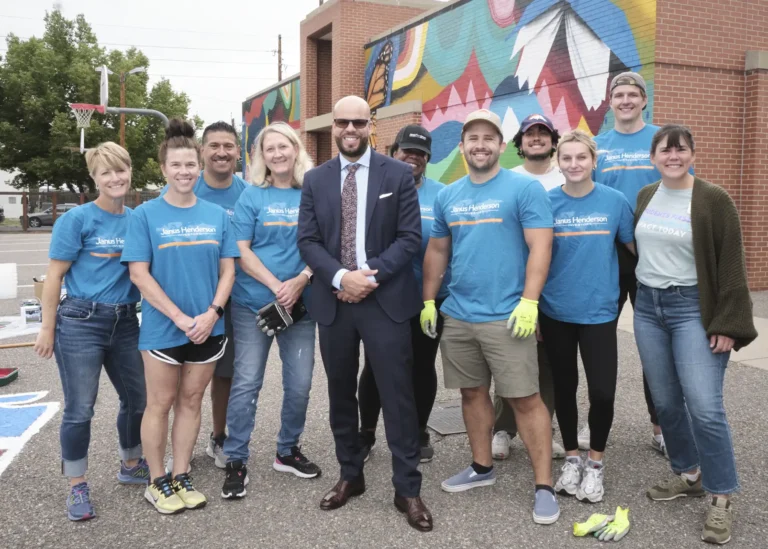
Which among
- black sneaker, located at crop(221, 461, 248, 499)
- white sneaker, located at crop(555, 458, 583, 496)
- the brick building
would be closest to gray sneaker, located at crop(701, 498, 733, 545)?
white sneaker, located at crop(555, 458, 583, 496)

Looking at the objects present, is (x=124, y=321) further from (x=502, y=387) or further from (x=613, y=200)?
(x=613, y=200)

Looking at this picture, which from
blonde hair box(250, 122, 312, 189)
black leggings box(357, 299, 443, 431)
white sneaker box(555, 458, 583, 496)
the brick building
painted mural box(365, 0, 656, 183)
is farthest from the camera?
painted mural box(365, 0, 656, 183)

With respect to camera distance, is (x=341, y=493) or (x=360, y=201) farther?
(x=341, y=493)

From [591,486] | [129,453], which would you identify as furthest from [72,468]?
[591,486]

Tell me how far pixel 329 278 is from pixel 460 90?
11.5m

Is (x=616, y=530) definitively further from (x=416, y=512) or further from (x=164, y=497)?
(x=164, y=497)

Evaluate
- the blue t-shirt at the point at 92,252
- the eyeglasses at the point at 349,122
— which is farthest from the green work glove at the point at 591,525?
the blue t-shirt at the point at 92,252

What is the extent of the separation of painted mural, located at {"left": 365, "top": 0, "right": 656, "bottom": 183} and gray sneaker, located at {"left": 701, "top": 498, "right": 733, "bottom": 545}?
295 inches

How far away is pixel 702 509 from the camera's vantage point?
342 cm

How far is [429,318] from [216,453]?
5.51 feet

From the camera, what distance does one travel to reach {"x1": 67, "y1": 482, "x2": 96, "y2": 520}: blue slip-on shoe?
3355 mm

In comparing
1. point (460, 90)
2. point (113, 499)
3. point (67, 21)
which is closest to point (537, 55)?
point (460, 90)

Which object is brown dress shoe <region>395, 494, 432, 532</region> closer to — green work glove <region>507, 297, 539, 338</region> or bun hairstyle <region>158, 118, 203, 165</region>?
green work glove <region>507, 297, 539, 338</region>

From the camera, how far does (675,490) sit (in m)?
3.54
